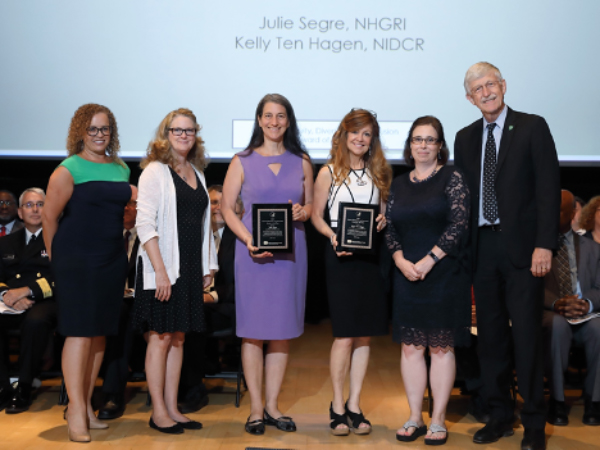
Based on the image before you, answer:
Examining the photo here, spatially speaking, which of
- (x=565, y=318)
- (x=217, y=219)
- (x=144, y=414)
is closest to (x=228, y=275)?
(x=217, y=219)

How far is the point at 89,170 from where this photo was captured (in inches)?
122

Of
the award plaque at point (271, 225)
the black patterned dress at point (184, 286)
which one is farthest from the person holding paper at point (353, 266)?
the black patterned dress at point (184, 286)

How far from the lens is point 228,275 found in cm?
437

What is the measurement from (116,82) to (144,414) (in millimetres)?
2639

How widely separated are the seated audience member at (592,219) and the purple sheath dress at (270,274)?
6.79 feet

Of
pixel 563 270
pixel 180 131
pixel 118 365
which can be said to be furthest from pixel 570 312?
pixel 118 365

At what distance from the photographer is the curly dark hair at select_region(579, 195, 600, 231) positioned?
411cm

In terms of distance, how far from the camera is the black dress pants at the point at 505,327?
3.02 metres

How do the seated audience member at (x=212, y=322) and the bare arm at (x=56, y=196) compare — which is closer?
the bare arm at (x=56, y=196)

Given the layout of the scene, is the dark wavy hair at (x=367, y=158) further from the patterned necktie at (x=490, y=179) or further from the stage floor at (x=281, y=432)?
the stage floor at (x=281, y=432)

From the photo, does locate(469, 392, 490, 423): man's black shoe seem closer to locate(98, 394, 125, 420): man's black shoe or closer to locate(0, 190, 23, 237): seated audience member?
locate(98, 394, 125, 420): man's black shoe

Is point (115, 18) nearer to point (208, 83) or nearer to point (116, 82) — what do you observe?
A: point (116, 82)

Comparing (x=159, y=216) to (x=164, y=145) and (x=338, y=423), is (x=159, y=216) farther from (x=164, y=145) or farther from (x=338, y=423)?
(x=338, y=423)

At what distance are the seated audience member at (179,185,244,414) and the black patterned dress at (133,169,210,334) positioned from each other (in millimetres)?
646
